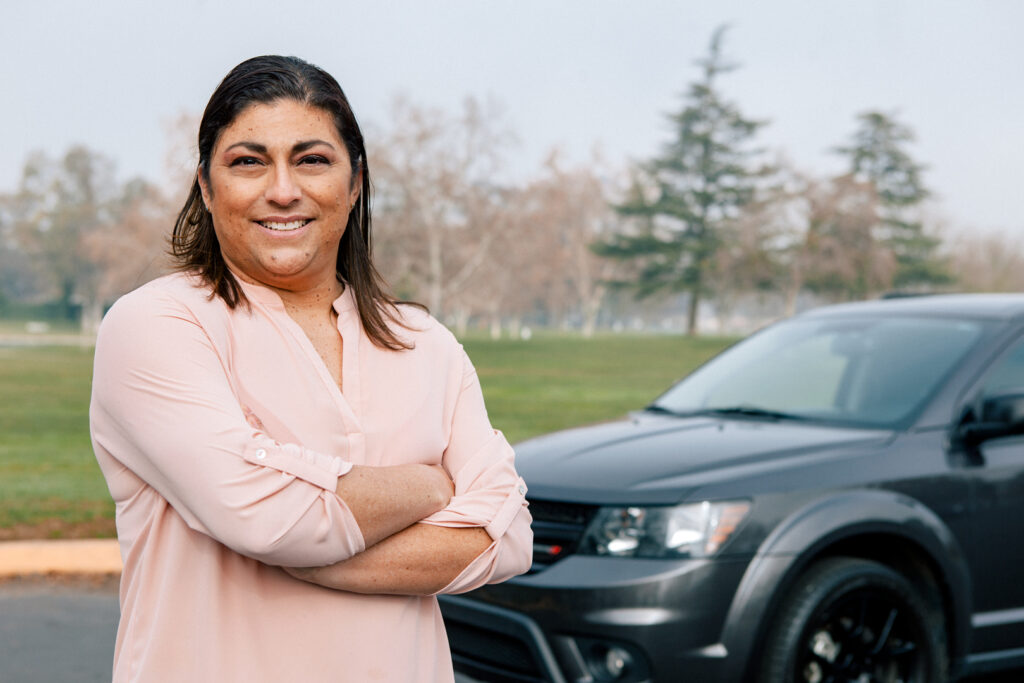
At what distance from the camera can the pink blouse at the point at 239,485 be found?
1.69 metres

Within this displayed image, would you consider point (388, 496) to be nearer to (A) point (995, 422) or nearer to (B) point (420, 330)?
(B) point (420, 330)

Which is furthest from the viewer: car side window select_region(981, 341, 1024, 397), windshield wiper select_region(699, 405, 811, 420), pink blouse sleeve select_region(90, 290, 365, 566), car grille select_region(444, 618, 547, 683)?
windshield wiper select_region(699, 405, 811, 420)

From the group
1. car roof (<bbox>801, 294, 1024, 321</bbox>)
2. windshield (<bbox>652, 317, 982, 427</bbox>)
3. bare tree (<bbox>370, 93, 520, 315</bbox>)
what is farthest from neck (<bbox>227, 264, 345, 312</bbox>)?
bare tree (<bbox>370, 93, 520, 315</bbox>)

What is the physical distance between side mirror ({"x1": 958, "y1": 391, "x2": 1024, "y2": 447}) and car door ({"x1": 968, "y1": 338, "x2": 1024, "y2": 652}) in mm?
51

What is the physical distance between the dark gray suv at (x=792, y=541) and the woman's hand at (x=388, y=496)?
1983 millimetres

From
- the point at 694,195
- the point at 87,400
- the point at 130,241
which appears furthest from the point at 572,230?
the point at 87,400

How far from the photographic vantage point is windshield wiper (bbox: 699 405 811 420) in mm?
4785

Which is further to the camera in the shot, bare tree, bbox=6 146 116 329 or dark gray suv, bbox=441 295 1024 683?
bare tree, bbox=6 146 116 329

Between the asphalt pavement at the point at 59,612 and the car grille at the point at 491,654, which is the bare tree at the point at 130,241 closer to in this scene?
the asphalt pavement at the point at 59,612

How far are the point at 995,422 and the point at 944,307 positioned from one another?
903 millimetres

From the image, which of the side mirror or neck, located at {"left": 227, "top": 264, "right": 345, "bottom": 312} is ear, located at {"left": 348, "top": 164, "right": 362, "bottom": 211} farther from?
the side mirror

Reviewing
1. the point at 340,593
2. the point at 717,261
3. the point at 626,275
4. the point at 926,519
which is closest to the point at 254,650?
the point at 340,593

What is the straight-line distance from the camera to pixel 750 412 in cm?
493

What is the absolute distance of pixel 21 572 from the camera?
6.77 m
